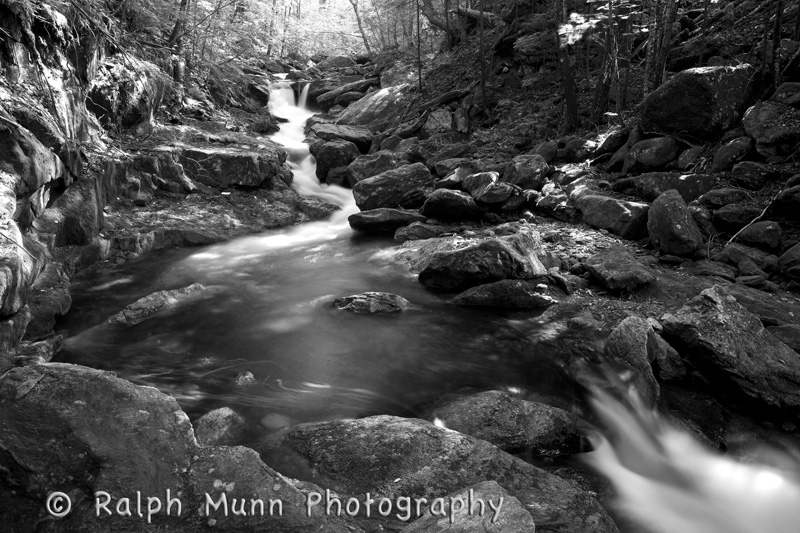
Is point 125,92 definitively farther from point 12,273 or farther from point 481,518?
point 481,518

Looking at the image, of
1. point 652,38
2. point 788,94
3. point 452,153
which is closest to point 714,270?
point 788,94

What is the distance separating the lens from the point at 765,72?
28.6ft

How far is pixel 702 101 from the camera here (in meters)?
9.03

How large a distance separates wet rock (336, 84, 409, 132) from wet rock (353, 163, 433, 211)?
6.44 meters

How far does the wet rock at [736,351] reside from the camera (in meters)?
4.38

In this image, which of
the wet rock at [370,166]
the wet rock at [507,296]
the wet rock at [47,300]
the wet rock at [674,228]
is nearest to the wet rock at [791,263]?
the wet rock at [674,228]

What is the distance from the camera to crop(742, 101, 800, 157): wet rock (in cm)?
771

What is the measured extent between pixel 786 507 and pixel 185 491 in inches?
170

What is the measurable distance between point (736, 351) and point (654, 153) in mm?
5928

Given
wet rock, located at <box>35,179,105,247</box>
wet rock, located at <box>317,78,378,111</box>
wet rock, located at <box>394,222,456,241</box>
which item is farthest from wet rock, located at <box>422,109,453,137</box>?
wet rock, located at <box>35,179,105,247</box>

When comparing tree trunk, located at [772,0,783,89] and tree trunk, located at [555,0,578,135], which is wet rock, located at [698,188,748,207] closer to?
tree trunk, located at [772,0,783,89]

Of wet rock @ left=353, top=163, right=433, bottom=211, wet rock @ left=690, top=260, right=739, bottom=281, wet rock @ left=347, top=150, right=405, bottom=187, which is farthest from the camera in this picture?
wet rock @ left=347, top=150, right=405, bottom=187

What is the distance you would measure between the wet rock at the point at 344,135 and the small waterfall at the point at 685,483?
13237 millimetres

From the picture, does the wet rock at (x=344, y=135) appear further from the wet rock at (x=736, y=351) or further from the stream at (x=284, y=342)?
the wet rock at (x=736, y=351)
